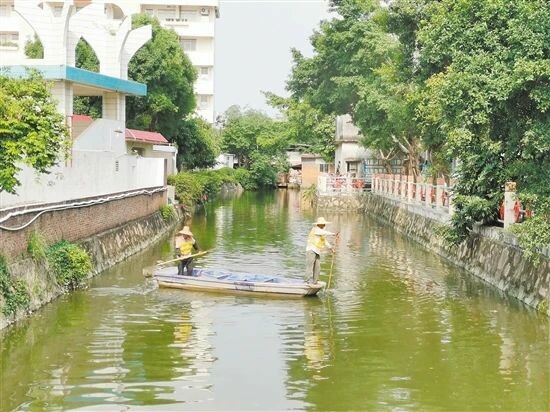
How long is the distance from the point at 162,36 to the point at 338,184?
15616 mm

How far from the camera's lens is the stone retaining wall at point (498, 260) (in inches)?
702

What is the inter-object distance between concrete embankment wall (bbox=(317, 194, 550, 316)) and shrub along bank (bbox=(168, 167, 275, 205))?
12.2 metres

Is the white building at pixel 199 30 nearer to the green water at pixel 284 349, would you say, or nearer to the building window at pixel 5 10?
the building window at pixel 5 10

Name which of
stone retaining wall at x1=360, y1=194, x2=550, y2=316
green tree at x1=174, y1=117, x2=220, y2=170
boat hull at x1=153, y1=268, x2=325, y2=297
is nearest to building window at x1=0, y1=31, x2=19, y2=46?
green tree at x1=174, y1=117, x2=220, y2=170

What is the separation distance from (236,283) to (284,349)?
519 centimetres

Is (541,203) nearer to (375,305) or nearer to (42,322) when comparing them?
(375,305)

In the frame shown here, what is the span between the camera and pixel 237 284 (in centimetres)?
Result: 1930

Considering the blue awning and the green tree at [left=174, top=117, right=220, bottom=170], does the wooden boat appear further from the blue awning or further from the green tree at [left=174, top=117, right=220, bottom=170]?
the green tree at [left=174, top=117, right=220, bottom=170]

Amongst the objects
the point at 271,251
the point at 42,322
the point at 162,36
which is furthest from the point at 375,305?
the point at 162,36

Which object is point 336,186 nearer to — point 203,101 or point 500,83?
point 203,101

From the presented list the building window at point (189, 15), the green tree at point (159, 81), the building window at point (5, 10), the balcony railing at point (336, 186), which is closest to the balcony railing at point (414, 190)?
the balcony railing at point (336, 186)

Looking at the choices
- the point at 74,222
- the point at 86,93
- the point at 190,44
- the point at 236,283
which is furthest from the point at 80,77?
the point at 190,44

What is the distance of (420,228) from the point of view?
34.4 metres

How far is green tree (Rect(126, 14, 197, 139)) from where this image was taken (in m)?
45.8
